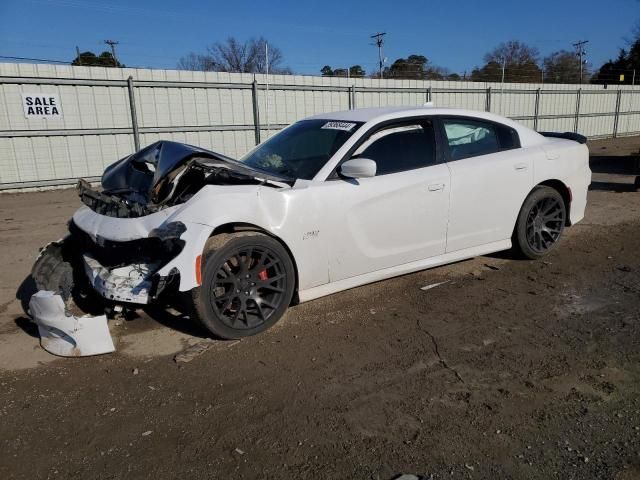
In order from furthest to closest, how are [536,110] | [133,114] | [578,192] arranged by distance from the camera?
[536,110] → [133,114] → [578,192]

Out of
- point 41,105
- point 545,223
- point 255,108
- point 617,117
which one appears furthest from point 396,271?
point 617,117

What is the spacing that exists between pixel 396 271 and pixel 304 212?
1.09 metres

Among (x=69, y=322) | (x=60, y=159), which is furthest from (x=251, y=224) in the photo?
(x=60, y=159)

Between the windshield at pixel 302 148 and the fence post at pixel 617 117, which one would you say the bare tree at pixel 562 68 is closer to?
the fence post at pixel 617 117

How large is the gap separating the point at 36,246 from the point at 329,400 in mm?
5220

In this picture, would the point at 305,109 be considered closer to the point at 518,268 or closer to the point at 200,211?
the point at 518,268

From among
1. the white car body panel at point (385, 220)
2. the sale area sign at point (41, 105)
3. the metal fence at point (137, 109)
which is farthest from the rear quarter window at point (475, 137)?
the sale area sign at point (41, 105)

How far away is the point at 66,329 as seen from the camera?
3.47 m

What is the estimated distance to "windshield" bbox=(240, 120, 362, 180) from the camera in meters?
4.32

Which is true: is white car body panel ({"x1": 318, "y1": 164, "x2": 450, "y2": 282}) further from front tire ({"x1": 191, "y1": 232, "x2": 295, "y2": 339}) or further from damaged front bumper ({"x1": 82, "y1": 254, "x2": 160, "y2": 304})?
damaged front bumper ({"x1": 82, "y1": 254, "x2": 160, "y2": 304})

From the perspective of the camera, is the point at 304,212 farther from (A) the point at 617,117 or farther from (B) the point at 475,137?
(A) the point at 617,117

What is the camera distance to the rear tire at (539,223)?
Answer: 524 cm

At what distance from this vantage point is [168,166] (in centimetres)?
379

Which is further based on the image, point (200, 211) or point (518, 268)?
point (518, 268)
